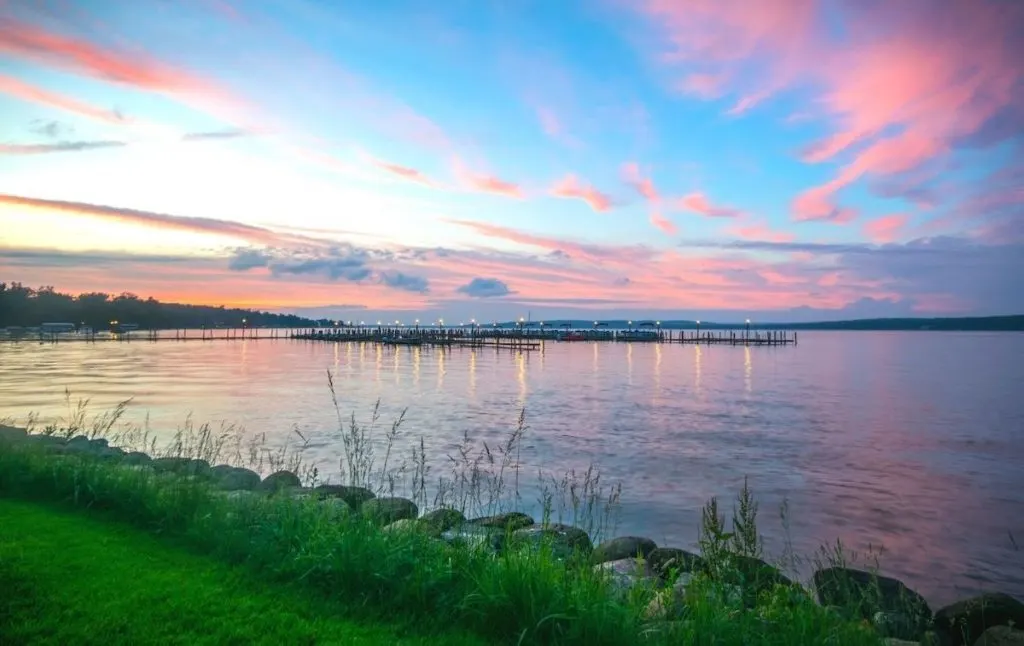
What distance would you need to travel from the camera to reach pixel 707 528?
6383mm

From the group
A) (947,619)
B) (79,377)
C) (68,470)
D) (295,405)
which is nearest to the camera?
(947,619)

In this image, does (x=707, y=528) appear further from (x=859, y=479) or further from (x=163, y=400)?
(x=163, y=400)

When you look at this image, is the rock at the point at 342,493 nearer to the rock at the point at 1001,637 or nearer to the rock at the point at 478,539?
the rock at the point at 478,539

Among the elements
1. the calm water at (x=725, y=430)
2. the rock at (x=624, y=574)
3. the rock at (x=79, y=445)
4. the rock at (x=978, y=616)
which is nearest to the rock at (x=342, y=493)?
the rock at (x=624, y=574)

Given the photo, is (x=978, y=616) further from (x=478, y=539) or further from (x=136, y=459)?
(x=136, y=459)

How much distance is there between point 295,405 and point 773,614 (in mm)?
28739

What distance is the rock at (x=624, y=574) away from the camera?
6.18 meters

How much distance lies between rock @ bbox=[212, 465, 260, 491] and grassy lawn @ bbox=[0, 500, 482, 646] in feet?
17.9

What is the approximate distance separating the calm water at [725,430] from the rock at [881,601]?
3.29 metres

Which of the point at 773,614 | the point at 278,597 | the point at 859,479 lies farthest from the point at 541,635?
the point at 859,479

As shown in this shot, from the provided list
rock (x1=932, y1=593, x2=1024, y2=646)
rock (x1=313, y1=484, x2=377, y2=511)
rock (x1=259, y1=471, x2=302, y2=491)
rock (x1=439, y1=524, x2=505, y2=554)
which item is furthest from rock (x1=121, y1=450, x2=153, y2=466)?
rock (x1=932, y1=593, x2=1024, y2=646)

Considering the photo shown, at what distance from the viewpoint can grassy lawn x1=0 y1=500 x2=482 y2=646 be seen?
16.4ft

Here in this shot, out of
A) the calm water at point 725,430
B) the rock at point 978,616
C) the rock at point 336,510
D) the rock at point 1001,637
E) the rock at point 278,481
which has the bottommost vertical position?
the calm water at point 725,430

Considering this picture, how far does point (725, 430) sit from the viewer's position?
2722cm
